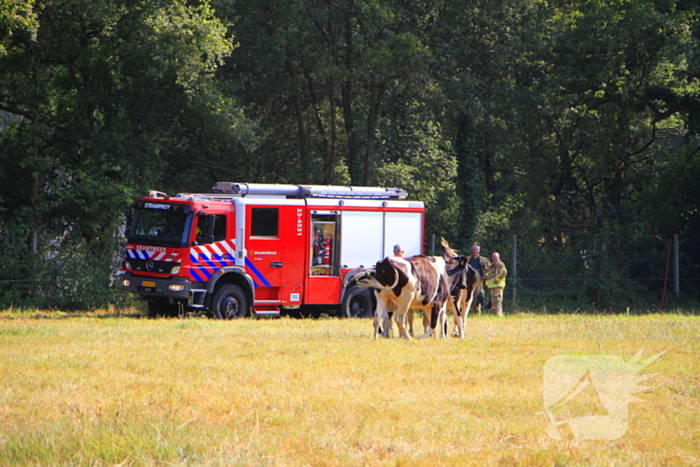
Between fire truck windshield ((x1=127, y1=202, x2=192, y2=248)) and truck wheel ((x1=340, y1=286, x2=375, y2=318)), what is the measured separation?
4132 millimetres

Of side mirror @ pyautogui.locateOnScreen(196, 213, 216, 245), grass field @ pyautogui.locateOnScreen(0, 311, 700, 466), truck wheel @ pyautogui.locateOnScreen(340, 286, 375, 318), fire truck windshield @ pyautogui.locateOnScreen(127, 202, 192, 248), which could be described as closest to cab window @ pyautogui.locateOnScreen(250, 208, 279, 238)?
side mirror @ pyautogui.locateOnScreen(196, 213, 216, 245)

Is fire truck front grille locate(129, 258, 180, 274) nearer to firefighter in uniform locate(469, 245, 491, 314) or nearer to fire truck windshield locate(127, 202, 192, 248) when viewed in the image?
fire truck windshield locate(127, 202, 192, 248)

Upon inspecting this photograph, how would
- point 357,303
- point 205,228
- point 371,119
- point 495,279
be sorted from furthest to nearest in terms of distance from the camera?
point 371,119
point 495,279
point 357,303
point 205,228

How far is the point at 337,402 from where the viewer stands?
8758 millimetres

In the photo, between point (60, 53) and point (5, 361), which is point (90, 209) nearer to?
point (60, 53)

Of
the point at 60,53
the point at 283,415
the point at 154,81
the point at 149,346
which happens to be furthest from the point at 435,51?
the point at 283,415

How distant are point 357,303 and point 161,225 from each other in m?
5.03

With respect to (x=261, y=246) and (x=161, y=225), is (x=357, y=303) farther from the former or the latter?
(x=161, y=225)

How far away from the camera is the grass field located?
696 cm

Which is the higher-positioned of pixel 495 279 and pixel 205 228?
pixel 205 228

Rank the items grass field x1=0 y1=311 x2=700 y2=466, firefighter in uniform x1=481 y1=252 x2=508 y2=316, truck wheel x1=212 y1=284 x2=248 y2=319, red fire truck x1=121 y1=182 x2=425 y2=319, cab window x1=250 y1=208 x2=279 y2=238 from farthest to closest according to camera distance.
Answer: firefighter in uniform x1=481 y1=252 x2=508 y2=316
cab window x1=250 y1=208 x2=279 y2=238
truck wheel x1=212 y1=284 x2=248 y2=319
red fire truck x1=121 y1=182 x2=425 y2=319
grass field x1=0 y1=311 x2=700 y2=466

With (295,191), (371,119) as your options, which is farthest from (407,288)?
(371,119)

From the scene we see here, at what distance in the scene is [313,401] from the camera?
8.84 meters

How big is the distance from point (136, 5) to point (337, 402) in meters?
16.7
